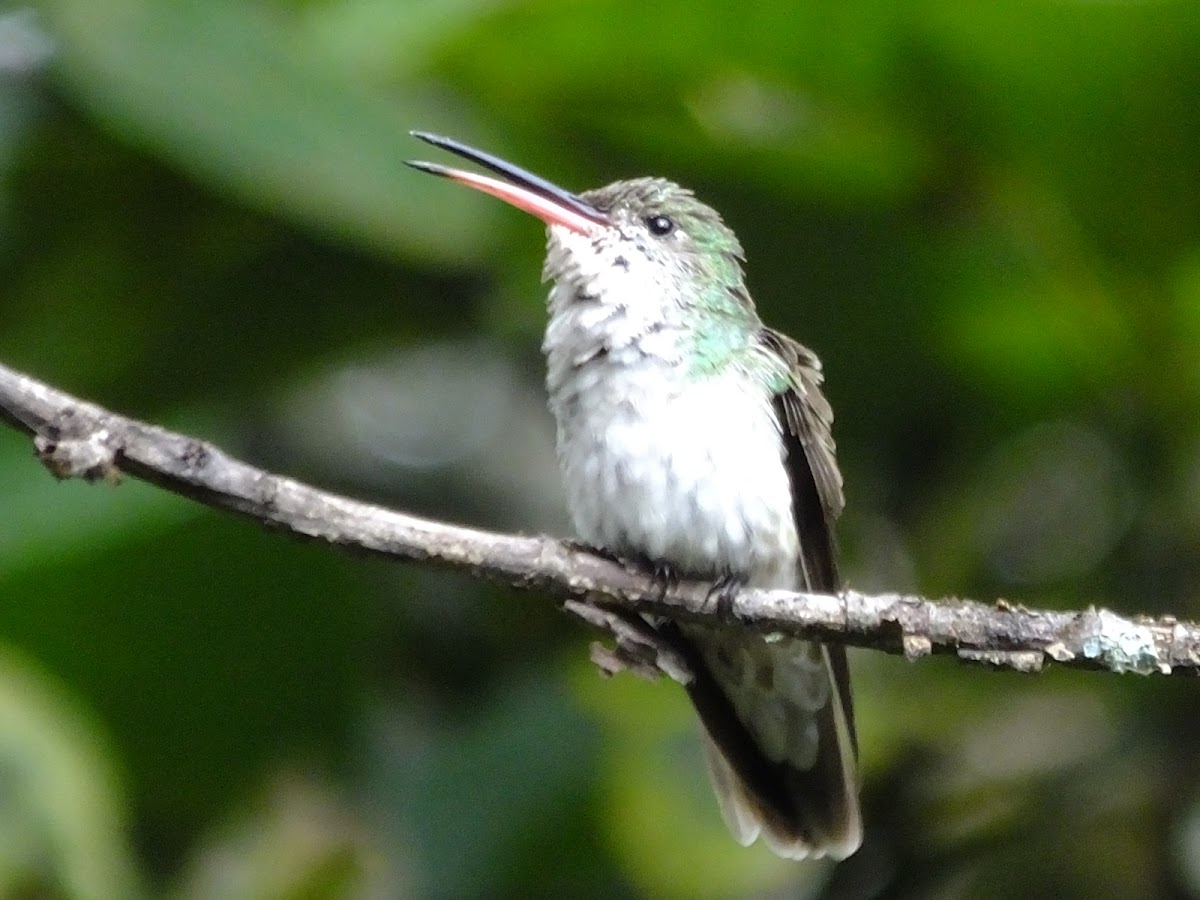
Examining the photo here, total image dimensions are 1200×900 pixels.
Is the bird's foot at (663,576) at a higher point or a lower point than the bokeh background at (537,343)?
lower

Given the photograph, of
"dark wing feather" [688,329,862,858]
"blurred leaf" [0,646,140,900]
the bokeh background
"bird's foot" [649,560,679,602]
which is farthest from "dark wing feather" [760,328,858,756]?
"blurred leaf" [0,646,140,900]

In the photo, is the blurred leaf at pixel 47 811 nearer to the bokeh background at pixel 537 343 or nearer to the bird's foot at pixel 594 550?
the bokeh background at pixel 537 343

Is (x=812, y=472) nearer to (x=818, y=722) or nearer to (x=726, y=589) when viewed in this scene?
(x=726, y=589)

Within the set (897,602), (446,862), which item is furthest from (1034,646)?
(446,862)

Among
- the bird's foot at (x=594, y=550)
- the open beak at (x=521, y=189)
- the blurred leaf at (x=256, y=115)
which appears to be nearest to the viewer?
the bird's foot at (x=594, y=550)

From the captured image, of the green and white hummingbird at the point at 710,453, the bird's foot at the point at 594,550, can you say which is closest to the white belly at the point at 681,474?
the green and white hummingbird at the point at 710,453

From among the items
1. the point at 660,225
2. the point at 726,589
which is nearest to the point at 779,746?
the point at 726,589

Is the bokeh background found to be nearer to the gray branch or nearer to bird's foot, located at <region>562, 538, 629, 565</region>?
bird's foot, located at <region>562, 538, 629, 565</region>

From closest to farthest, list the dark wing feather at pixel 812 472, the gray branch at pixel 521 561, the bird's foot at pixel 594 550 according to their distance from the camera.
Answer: the gray branch at pixel 521 561, the bird's foot at pixel 594 550, the dark wing feather at pixel 812 472
